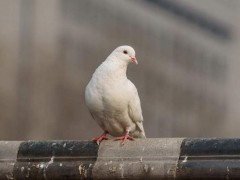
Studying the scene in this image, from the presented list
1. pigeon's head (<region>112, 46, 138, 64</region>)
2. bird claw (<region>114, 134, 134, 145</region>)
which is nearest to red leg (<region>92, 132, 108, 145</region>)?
bird claw (<region>114, 134, 134, 145</region>)

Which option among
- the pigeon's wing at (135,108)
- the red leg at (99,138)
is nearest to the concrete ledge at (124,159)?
the red leg at (99,138)

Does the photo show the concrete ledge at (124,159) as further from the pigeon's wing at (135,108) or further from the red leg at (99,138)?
the pigeon's wing at (135,108)

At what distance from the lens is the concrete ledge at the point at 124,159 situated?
→ 1258 cm

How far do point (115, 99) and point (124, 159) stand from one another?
1.60 meters

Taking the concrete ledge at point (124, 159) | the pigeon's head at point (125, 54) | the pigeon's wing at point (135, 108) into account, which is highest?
the pigeon's head at point (125, 54)

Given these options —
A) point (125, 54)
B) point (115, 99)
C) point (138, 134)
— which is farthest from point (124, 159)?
point (125, 54)

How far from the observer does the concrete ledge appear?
495 inches

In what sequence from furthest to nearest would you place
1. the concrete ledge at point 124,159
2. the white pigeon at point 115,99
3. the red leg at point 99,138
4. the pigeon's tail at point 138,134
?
the pigeon's tail at point 138,134 < the white pigeon at point 115,99 < the red leg at point 99,138 < the concrete ledge at point 124,159

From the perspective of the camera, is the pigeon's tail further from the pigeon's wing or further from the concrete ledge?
the concrete ledge

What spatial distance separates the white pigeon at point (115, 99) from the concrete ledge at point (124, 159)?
90 cm

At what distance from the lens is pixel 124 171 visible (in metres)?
12.9

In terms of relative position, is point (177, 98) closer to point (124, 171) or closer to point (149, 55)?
point (149, 55)

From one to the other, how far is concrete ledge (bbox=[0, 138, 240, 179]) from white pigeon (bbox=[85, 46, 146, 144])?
904 millimetres

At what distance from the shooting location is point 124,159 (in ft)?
43.0
